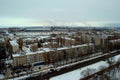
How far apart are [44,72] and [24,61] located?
1989mm

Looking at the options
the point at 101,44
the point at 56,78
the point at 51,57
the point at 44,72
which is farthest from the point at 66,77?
the point at 101,44

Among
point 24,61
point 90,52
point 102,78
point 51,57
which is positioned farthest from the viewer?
point 90,52

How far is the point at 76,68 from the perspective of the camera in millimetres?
9570

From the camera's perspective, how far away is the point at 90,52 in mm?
13414

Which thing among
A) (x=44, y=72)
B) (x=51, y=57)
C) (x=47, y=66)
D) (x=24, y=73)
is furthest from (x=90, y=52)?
(x=24, y=73)

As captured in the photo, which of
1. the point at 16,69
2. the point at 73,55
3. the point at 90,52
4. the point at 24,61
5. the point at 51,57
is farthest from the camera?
the point at 90,52

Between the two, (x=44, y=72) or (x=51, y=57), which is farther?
(x=51, y=57)

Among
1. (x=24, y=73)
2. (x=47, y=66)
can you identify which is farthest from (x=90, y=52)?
(x=24, y=73)

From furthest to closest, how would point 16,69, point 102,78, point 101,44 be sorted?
point 101,44
point 16,69
point 102,78

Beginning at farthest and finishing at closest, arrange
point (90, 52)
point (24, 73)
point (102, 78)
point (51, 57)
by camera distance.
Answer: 1. point (90, 52)
2. point (51, 57)
3. point (24, 73)
4. point (102, 78)

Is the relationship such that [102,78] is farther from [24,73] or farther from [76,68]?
[24,73]

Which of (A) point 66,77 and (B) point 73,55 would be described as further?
(B) point 73,55

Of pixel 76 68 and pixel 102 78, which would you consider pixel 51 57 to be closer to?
pixel 76 68

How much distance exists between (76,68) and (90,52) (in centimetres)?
423
